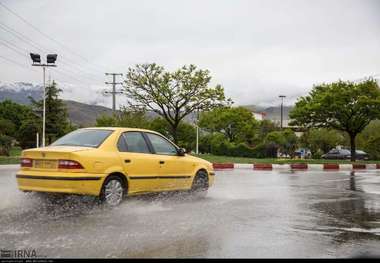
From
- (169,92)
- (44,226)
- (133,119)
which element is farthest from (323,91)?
(44,226)

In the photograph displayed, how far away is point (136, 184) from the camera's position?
343 inches

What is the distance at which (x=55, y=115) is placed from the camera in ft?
197

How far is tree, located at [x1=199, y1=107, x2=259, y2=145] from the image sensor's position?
64625 mm

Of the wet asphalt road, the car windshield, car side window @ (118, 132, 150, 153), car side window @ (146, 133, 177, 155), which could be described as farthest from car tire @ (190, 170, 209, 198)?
the car windshield

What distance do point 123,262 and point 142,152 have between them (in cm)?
439

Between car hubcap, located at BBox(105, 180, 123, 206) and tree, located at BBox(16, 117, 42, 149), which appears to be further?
tree, located at BBox(16, 117, 42, 149)

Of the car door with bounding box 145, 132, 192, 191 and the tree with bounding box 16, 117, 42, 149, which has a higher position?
the tree with bounding box 16, 117, 42, 149

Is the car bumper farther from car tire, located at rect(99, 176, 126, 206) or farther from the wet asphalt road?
the wet asphalt road

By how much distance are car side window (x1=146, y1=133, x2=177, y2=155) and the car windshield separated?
3.46 ft

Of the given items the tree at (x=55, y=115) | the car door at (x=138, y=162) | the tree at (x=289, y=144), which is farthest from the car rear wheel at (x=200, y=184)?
the tree at (x=55, y=115)

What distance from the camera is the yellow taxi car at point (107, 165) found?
7797mm

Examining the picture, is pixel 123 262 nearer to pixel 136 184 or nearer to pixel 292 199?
pixel 136 184

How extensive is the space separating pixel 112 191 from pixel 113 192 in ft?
0.09

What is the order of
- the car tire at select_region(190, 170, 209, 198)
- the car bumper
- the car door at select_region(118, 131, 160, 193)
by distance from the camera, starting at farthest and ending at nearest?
the car tire at select_region(190, 170, 209, 198)
the car door at select_region(118, 131, 160, 193)
the car bumper
